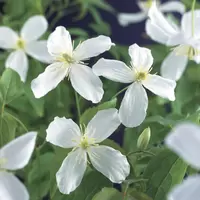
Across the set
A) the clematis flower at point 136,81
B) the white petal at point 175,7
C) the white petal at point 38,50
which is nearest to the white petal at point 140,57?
the clematis flower at point 136,81

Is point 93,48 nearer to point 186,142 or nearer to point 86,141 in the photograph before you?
point 86,141

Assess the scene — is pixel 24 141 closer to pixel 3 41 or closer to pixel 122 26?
pixel 3 41

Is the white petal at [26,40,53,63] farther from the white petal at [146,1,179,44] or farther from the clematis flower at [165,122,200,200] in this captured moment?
the clematis flower at [165,122,200,200]

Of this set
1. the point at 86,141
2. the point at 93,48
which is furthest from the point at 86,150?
the point at 93,48

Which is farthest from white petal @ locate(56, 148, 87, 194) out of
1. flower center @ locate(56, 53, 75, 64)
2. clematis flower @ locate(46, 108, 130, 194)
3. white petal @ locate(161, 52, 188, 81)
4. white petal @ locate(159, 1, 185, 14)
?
white petal @ locate(159, 1, 185, 14)

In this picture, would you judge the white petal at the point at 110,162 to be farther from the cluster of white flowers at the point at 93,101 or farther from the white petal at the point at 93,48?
the white petal at the point at 93,48

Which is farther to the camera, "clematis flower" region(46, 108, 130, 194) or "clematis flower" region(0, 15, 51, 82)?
"clematis flower" region(0, 15, 51, 82)
